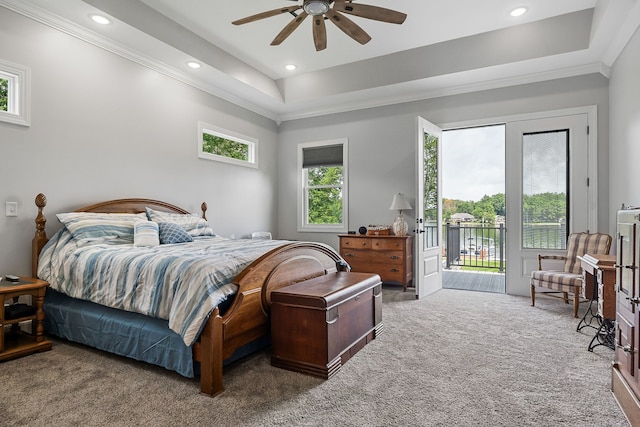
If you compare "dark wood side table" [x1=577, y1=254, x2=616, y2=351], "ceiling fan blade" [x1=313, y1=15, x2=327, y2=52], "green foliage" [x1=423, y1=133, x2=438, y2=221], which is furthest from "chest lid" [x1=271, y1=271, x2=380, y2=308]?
"green foliage" [x1=423, y1=133, x2=438, y2=221]

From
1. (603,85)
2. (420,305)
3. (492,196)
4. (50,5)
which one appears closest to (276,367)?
(420,305)

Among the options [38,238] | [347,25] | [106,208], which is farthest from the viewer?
[106,208]

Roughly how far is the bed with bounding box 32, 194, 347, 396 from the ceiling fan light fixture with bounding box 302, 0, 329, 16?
6.06 feet

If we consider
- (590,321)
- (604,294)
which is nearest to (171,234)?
(604,294)

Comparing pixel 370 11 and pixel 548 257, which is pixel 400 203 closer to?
pixel 548 257

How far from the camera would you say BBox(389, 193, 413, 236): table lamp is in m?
5.07

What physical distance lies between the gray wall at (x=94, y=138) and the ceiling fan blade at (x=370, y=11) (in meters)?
2.59

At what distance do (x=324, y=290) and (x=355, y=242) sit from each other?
9.19 feet

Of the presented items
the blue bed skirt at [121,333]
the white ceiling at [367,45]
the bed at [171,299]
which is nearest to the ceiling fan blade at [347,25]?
the white ceiling at [367,45]

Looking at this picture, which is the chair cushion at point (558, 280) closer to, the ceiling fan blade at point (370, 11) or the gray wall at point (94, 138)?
the ceiling fan blade at point (370, 11)

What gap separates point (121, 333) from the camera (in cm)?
251

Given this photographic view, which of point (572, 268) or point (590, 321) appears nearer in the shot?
point (590, 321)

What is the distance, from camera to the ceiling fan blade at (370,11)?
276cm

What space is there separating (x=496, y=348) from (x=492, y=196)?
649 cm
